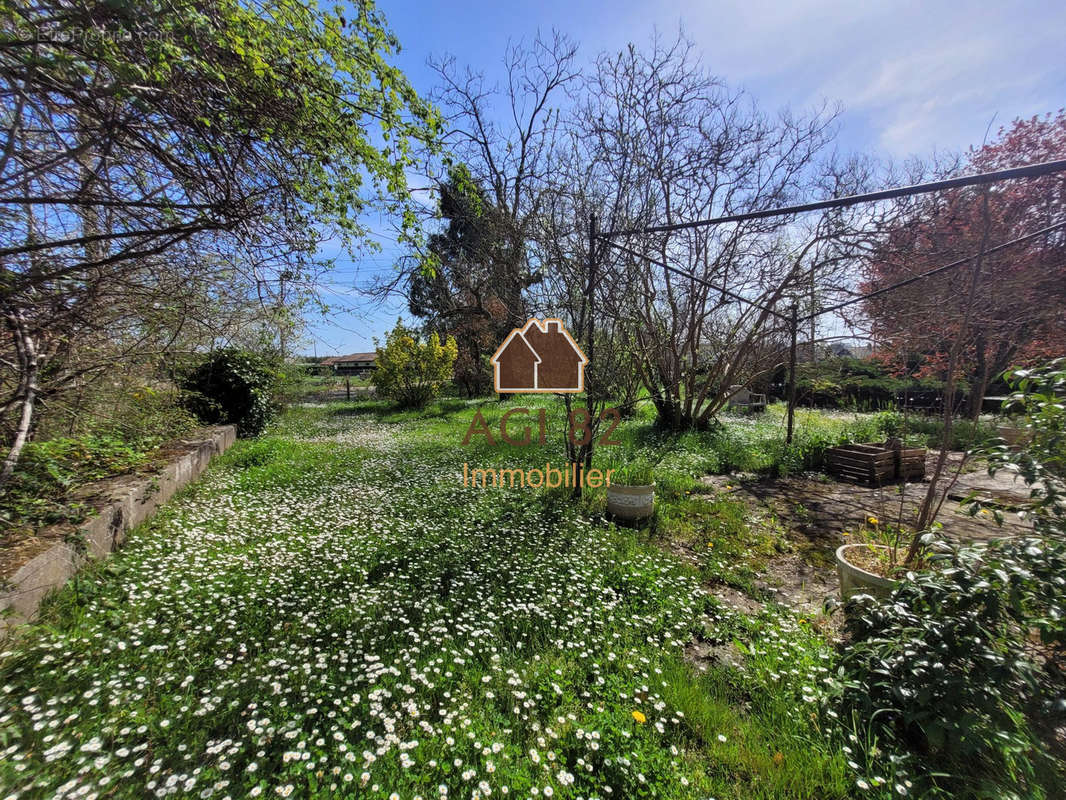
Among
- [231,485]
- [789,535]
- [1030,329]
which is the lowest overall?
[789,535]

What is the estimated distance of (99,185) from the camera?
274cm

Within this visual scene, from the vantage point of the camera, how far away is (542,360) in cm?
539

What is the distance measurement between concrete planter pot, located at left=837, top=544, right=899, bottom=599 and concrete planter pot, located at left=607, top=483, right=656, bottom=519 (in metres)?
1.71

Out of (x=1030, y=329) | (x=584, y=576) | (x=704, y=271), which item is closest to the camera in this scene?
(x=584, y=576)

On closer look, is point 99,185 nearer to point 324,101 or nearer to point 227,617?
point 324,101

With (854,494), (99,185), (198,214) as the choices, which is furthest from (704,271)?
(99,185)

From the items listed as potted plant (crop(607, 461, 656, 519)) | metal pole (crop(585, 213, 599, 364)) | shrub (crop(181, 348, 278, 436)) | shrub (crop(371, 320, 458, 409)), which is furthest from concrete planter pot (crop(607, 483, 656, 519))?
shrub (crop(371, 320, 458, 409))

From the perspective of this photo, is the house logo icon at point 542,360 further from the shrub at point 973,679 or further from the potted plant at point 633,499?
the shrub at point 973,679

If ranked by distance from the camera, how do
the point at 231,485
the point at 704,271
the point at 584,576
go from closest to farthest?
the point at 584,576
the point at 231,485
the point at 704,271

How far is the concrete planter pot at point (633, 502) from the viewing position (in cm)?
415

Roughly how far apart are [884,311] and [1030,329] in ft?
11.9

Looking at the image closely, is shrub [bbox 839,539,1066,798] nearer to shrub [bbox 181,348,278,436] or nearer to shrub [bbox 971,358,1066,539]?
shrub [bbox 971,358,1066,539]

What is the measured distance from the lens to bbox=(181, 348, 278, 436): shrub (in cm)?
718

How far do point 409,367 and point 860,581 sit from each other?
1279cm
